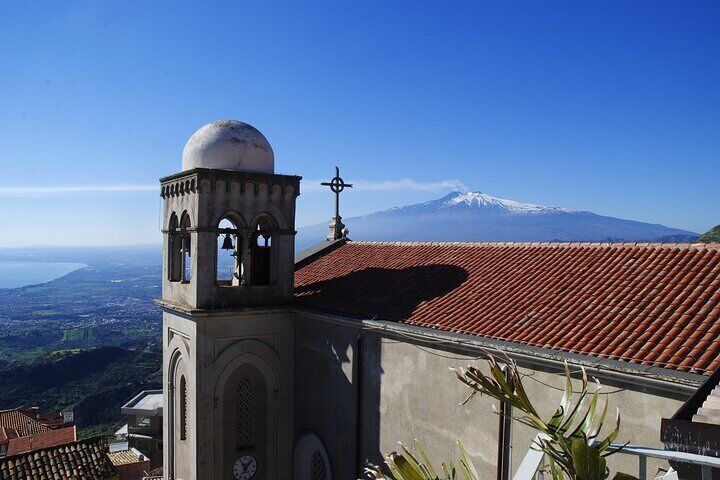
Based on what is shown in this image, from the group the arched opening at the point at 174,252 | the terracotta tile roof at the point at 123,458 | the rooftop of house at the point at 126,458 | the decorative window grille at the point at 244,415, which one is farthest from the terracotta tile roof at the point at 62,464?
the terracotta tile roof at the point at 123,458

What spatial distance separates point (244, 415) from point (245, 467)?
1138 millimetres

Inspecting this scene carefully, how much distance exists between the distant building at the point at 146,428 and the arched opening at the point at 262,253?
24477mm

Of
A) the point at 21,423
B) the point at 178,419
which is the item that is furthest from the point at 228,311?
the point at 21,423

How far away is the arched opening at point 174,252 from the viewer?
14.1m

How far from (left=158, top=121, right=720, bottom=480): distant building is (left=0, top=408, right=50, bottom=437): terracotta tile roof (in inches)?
953

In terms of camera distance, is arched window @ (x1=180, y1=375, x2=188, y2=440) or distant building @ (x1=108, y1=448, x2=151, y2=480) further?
distant building @ (x1=108, y1=448, x2=151, y2=480)

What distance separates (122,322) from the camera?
13412cm

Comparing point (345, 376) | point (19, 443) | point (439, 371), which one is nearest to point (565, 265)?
point (439, 371)

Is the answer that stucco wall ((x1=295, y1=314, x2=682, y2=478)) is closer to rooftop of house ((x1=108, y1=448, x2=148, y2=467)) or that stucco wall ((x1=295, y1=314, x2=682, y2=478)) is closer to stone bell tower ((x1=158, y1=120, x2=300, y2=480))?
stone bell tower ((x1=158, y1=120, x2=300, y2=480))

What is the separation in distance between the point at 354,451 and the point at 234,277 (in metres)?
5.67

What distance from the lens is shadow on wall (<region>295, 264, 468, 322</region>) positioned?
11.4 metres

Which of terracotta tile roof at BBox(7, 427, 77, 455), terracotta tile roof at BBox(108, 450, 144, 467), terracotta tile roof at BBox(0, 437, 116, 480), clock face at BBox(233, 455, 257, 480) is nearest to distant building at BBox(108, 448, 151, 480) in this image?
terracotta tile roof at BBox(108, 450, 144, 467)

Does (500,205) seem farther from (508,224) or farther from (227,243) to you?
(227,243)

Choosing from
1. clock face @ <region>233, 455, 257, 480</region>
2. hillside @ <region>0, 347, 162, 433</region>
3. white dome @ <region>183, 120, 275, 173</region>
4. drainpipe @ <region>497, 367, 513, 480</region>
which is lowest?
hillside @ <region>0, 347, 162, 433</region>
